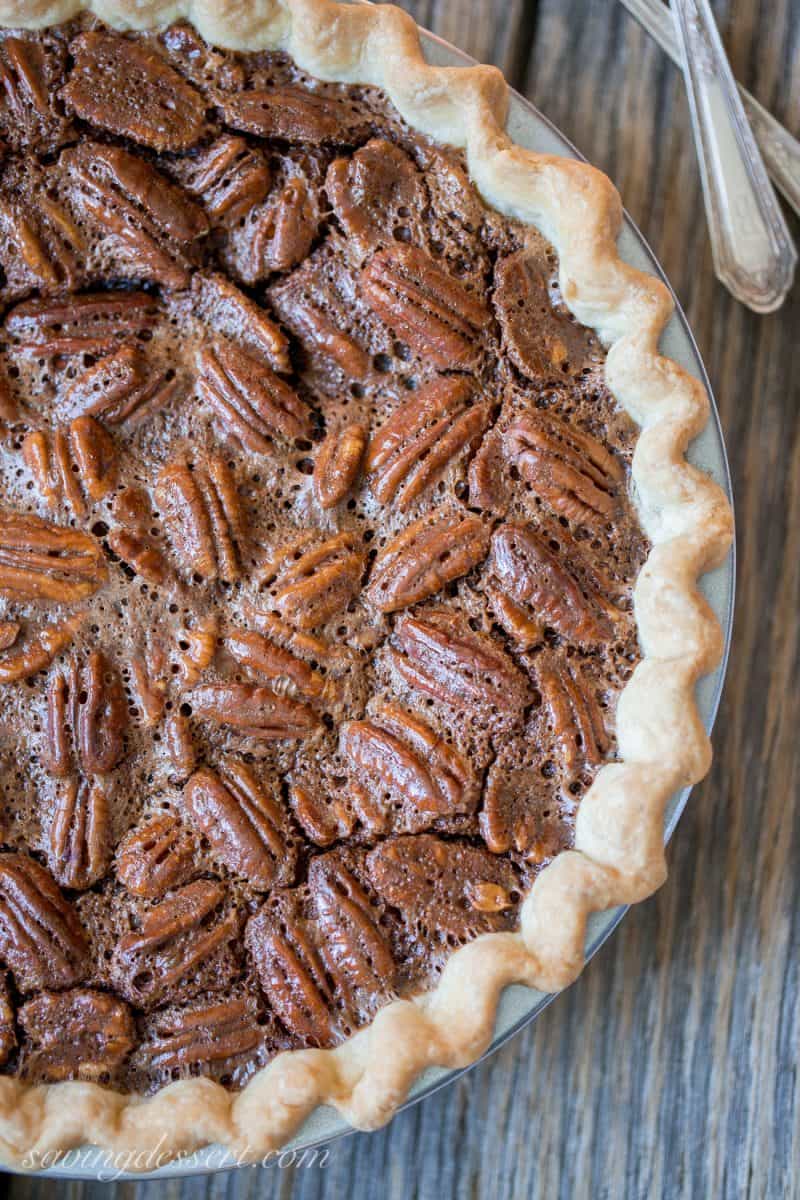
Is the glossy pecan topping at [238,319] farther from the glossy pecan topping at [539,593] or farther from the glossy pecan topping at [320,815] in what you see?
the glossy pecan topping at [320,815]

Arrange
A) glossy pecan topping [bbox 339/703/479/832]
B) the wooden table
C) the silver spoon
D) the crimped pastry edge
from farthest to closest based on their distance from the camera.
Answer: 1. the wooden table
2. the silver spoon
3. glossy pecan topping [bbox 339/703/479/832]
4. the crimped pastry edge

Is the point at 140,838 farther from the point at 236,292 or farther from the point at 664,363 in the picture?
the point at 664,363

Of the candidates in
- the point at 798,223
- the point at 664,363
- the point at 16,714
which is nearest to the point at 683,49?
the point at 798,223

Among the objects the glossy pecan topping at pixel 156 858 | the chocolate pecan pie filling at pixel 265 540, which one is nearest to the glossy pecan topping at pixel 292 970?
the chocolate pecan pie filling at pixel 265 540

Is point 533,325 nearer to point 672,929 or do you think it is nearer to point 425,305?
point 425,305

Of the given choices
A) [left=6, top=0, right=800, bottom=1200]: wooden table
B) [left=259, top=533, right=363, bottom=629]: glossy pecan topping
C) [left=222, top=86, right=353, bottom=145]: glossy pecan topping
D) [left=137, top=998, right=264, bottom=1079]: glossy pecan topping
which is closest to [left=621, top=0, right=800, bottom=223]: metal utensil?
[left=6, top=0, right=800, bottom=1200]: wooden table

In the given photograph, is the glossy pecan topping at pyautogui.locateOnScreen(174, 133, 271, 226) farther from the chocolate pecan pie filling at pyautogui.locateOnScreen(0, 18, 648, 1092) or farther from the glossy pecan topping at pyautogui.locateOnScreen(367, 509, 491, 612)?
the glossy pecan topping at pyautogui.locateOnScreen(367, 509, 491, 612)

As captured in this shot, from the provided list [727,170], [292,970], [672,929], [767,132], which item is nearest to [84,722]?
[292,970]
